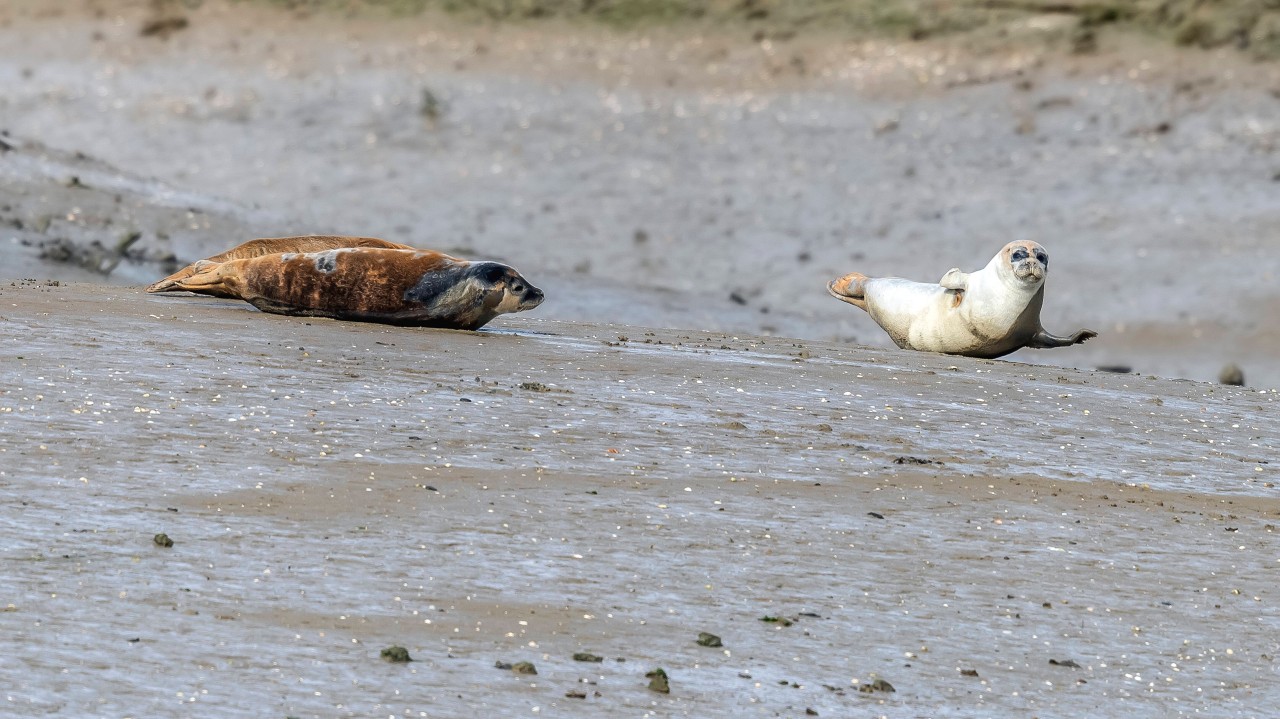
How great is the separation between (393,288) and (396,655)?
432 centimetres

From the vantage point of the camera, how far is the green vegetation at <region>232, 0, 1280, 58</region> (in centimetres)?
1875

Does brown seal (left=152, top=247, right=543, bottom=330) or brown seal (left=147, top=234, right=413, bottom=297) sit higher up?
brown seal (left=147, top=234, right=413, bottom=297)

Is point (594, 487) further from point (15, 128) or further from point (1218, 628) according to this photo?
point (15, 128)

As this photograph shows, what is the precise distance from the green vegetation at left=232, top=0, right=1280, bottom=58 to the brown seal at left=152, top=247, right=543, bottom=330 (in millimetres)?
12933

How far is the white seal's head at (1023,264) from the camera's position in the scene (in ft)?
27.4

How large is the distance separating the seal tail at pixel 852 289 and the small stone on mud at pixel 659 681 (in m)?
6.44

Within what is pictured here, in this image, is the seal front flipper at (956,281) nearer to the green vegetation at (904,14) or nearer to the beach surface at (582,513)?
the beach surface at (582,513)

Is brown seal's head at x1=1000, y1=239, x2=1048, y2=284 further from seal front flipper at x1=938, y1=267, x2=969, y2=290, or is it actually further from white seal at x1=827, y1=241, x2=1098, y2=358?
seal front flipper at x1=938, y1=267, x2=969, y2=290

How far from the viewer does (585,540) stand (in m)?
4.21

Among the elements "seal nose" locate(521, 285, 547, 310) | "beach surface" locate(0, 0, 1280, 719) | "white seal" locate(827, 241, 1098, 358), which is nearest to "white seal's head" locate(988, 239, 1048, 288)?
"white seal" locate(827, 241, 1098, 358)

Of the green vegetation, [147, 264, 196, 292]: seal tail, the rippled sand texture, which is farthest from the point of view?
the green vegetation

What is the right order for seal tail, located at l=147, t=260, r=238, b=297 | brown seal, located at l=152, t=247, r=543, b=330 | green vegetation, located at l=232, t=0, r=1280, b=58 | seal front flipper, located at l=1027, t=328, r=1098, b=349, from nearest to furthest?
brown seal, located at l=152, t=247, r=543, b=330
seal tail, located at l=147, t=260, r=238, b=297
seal front flipper, located at l=1027, t=328, r=1098, b=349
green vegetation, located at l=232, t=0, r=1280, b=58

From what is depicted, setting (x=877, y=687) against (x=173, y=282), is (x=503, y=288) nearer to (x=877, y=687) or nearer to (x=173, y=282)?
(x=173, y=282)

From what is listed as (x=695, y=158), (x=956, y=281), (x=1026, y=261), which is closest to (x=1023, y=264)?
(x=1026, y=261)
